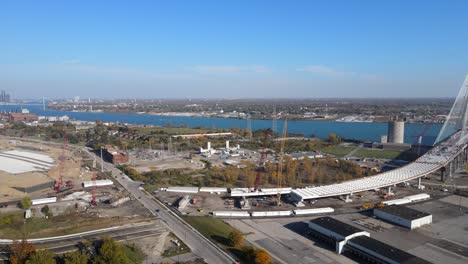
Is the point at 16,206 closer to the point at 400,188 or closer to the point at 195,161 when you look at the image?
the point at 195,161

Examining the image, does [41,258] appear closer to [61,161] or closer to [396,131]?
[61,161]

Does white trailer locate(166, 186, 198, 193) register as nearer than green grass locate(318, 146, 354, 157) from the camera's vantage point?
Yes

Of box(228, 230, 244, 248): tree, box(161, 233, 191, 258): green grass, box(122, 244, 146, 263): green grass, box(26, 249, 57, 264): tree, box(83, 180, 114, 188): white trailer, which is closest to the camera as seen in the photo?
box(26, 249, 57, 264): tree

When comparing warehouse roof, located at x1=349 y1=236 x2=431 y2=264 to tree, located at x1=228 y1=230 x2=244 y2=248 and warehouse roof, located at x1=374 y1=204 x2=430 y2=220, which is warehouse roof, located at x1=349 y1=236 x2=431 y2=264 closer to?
warehouse roof, located at x1=374 y1=204 x2=430 y2=220

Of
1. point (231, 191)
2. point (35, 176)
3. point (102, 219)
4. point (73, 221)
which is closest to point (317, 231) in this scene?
point (231, 191)

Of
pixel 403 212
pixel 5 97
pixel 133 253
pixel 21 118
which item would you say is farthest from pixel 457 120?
pixel 5 97

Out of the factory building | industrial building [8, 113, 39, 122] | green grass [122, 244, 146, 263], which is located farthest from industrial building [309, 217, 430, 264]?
industrial building [8, 113, 39, 122]

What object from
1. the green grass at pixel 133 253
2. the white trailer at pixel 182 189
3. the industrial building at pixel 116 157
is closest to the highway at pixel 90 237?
the green grass at pixel 133 253
